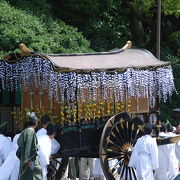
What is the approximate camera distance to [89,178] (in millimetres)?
16453

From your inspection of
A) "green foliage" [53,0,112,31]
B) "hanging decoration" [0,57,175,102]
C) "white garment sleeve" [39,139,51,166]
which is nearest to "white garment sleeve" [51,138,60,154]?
"white garment sleeve" [39,139,51,166]

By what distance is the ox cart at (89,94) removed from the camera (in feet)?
42.8

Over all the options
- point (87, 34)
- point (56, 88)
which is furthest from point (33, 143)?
point (87, 34)

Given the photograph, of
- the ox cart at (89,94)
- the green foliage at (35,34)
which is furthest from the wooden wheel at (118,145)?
the green foliage at (35,34)

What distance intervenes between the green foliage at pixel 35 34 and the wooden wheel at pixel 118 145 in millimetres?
5886

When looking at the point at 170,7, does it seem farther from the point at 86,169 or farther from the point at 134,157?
the point at 134,157

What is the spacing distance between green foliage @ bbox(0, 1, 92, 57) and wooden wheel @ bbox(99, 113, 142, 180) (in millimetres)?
5886

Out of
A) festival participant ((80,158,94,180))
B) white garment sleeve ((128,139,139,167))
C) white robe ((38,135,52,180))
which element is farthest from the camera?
festival participant ((80,158,94,180))

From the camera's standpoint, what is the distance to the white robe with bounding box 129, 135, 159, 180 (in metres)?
13.4

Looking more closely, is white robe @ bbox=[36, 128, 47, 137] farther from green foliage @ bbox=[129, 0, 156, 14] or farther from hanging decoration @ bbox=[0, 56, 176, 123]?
green foliage @ bbox=[129, 0, 156, 14]

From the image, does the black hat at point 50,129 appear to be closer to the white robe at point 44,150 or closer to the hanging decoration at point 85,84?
the white robe at point 44,150

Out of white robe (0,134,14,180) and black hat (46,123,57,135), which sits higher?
black hat (46,123,57,135)

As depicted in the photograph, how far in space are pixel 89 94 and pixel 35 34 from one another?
730cm

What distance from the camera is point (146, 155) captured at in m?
13.5
